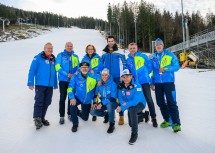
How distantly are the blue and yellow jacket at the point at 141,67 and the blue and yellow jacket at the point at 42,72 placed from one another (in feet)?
5.54

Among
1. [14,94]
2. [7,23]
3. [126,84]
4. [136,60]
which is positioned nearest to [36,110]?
[126,84]

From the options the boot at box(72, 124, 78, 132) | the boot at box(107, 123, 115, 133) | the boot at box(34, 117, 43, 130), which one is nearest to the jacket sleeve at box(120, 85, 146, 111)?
the boot at box(107, 123, 115, 133)

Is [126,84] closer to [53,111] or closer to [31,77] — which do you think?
[31,77]

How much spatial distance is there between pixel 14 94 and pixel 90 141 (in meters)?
4.48

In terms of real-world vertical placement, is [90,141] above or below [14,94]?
below

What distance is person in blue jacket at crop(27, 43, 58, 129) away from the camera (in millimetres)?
4218

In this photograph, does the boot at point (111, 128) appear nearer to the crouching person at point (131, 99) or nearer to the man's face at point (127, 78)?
the crouching person at point (131, 99)

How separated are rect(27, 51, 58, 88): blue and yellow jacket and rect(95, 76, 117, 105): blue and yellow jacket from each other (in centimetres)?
111

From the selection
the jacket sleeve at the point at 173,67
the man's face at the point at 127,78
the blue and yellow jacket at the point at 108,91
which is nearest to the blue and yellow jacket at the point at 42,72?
the blue and yellow jacket at the point at 108,91

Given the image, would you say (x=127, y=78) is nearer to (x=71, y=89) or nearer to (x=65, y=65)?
(x=71, y=89)

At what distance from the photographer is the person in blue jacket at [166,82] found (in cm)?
384

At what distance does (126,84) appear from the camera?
12.3 feet

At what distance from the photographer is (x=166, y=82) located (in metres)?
3.94

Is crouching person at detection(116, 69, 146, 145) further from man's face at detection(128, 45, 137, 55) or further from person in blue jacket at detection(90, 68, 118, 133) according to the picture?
man's face at detection(128, 45, 137, 55)
